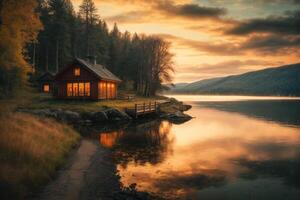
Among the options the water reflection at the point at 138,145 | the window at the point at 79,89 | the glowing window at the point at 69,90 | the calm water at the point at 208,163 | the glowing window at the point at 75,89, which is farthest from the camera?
the glowing window at the point at 69,90

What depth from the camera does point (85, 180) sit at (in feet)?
46.1

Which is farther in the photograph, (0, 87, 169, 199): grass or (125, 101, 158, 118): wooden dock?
(125, 101, 158, 118): wooden dock

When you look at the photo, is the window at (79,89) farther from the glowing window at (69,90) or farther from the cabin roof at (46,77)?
the cabin roof at (46,77)

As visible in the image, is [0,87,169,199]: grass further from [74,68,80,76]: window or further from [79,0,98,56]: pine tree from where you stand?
[79,0,98,56]: pine tree

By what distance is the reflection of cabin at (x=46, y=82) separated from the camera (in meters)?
62.9

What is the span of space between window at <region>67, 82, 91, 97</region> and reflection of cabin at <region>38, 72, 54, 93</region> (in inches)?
604

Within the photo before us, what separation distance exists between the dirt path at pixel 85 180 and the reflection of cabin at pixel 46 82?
154 feet

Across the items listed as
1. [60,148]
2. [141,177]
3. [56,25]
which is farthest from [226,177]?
[56,25]

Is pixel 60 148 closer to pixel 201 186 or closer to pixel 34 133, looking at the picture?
pixel 34 133

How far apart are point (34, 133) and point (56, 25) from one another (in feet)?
181

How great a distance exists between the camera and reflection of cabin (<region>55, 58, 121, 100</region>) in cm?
4816

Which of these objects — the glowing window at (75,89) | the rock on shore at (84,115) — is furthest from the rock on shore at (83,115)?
the glowing window at (75,89)

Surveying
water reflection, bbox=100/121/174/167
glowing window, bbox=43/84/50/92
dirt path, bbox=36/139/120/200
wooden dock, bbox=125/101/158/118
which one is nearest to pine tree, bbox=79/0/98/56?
glowing window, bbox=43/84/50/92

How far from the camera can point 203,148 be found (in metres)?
25.6
